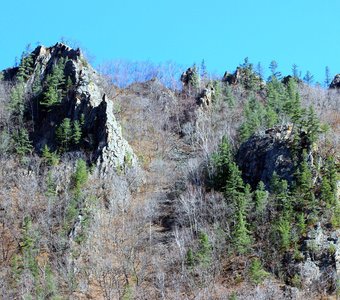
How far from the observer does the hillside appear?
138 feet

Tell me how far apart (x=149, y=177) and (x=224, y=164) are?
40.4 ft

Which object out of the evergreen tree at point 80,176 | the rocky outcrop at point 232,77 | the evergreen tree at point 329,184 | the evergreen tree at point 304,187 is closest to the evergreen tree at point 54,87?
the evergreen tree at point 80,176

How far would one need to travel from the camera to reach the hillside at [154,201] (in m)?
42.1

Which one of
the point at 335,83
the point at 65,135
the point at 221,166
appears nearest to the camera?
the point at 221,166

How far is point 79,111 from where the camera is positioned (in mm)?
64875

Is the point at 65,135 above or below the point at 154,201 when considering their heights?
above

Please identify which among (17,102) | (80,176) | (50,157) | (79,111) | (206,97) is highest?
(206,97)

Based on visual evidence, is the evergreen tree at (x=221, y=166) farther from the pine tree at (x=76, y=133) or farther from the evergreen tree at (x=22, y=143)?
the evergreen tree at (x=22, y=143)

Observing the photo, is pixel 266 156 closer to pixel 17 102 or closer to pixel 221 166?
pixel 221 166

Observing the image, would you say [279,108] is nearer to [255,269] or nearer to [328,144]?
[328,144]

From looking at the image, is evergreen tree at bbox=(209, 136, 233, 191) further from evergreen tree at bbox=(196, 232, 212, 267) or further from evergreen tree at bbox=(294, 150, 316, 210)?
evergreen tree at bbox=(196, 232, 212, 267)

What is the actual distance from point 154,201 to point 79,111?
15033 mm

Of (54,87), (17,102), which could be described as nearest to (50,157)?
(54,87)

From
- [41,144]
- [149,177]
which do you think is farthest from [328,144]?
[41,144]
